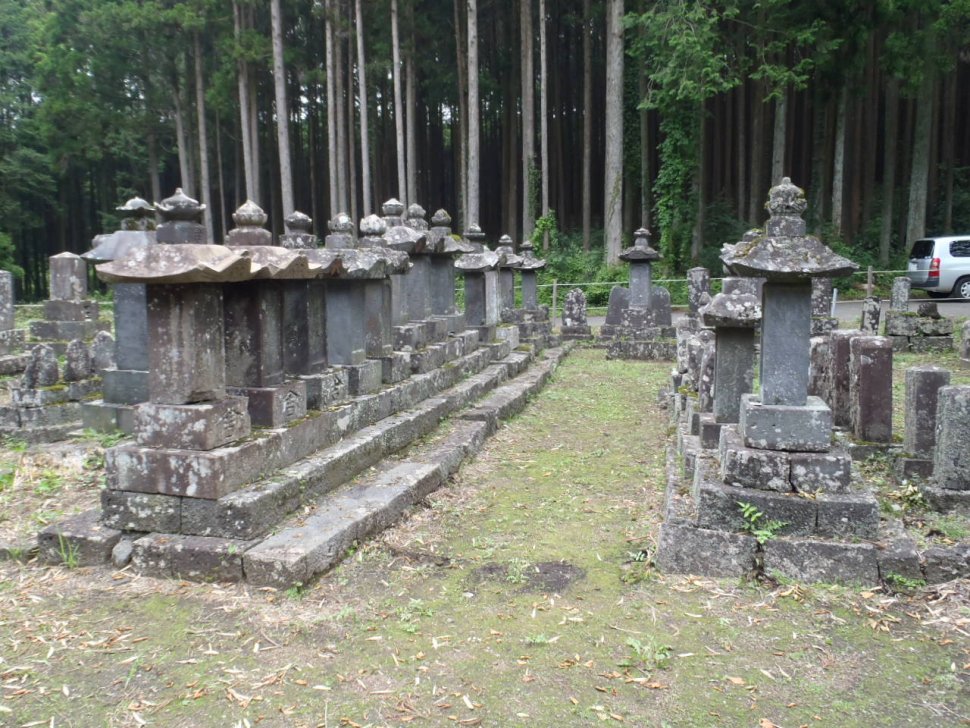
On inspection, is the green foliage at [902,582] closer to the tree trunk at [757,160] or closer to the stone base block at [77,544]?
the stone base block at [77,544]

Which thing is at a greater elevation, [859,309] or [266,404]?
[859,309]

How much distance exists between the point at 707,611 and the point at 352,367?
12.2 feet

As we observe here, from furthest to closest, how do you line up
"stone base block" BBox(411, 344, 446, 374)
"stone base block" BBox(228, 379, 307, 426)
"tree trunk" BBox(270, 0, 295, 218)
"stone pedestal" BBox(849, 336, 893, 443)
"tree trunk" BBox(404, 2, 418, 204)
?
"tree trunk" BBox(404, 2, 418, 204)
"tree trunk" BBox(270, 0, 295, 218)
"stone base block" BBox(411, 344, 446, 374)
"stone pedestal" BBox(849, 336, 893, 443)
"stone base block" BBox(228, 379, 307, 426)

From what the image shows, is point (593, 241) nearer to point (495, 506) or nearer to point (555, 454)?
point (555, 454)

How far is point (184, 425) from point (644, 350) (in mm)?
10558

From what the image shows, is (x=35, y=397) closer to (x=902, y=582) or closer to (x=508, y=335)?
(x=508, y=335)

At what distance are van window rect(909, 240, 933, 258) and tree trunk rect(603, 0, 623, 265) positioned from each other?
25.5 feet

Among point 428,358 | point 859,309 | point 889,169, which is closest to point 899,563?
point 428,358

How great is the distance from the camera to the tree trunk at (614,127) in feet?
67.0

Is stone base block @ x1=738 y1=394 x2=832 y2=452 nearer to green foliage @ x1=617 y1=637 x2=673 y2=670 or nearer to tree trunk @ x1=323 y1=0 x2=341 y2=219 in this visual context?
green foliage @ x1=617 y1=637 x2=673 y2=670

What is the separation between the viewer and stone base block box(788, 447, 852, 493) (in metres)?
4.28

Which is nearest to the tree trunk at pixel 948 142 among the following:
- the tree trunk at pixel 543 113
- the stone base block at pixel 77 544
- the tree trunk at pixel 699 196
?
the tree trunk at pixel 699 196

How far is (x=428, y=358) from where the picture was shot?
8188 millimetres

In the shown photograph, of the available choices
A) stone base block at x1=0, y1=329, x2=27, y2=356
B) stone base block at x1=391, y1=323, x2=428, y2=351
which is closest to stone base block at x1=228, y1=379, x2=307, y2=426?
stone base block at x1=391, y1=323, x2=428, y2=351
